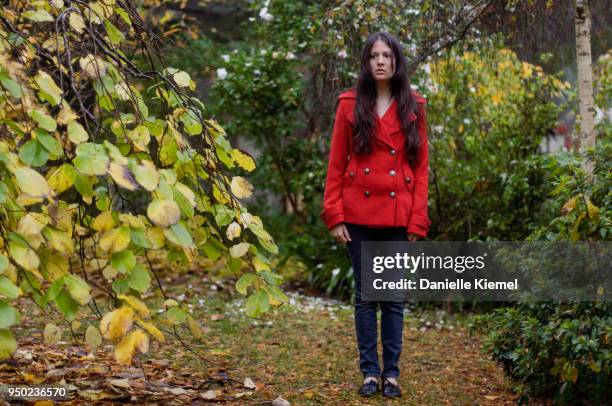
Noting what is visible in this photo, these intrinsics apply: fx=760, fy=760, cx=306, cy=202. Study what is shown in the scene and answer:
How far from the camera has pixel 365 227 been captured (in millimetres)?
3387

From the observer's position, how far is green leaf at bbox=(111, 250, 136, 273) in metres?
1.89

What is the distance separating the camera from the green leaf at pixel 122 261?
1890mm

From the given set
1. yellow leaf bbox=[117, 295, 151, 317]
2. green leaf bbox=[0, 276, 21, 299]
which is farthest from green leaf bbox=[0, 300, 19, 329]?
yellow leaf bbox=[117, 295, 151, 317]

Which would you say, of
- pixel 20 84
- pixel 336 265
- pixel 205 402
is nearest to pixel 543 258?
pixel 205 402

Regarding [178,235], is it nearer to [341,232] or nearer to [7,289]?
[7,289]

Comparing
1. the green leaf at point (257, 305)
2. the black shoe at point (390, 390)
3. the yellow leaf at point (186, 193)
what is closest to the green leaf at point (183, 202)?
the yellow leaf at point (186, 193)

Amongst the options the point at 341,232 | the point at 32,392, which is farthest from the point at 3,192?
the point at 341,232

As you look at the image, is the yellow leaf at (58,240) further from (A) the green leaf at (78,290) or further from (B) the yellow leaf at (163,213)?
(B) the yellow leaf at (163,213)

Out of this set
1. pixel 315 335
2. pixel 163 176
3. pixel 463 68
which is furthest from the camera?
pixel 463 68

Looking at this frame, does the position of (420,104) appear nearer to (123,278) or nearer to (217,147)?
(217,147)

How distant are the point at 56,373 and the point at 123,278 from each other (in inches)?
60.1

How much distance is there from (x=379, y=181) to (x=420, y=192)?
8.3 inches

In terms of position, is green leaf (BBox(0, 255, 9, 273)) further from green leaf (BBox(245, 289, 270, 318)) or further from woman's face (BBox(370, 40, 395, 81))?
woman's face (BBox(370, 40, 395, 81))

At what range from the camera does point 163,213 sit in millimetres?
1839
